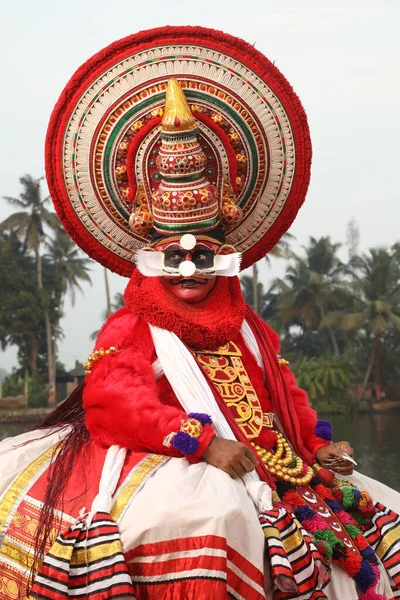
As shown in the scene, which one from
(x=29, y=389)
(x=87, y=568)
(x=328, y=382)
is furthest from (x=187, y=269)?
(x=29, y=389)

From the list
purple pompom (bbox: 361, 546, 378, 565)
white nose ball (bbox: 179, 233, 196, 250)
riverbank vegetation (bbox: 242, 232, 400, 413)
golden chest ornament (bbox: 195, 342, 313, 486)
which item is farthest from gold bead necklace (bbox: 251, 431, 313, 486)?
riverbank vegetation (bbox: 242, 232, 400, 413)

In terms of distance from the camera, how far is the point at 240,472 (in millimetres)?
4184

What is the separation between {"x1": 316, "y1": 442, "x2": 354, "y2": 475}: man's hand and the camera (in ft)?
16.8

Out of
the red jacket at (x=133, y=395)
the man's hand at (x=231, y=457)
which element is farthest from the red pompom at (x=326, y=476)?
the man's hand at (x=231, y=457)

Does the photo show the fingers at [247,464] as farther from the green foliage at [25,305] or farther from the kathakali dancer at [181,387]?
the green foliage at [25,305]

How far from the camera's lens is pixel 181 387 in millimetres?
4688

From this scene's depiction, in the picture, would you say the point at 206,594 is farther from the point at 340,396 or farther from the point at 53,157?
the point at 340,396

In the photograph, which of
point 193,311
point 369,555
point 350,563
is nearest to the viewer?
point 350,563

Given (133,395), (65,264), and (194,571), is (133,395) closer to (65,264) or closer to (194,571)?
(194,571)

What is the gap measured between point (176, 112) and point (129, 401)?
1614mm

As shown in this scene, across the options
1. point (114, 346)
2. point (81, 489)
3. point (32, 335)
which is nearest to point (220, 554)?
point (81, 489)

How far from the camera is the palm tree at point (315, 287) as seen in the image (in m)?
46.8

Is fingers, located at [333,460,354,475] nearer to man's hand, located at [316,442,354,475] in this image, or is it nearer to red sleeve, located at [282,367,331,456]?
man's hand, located at [316,442,354,475]

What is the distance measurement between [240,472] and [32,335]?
41.2 meters
